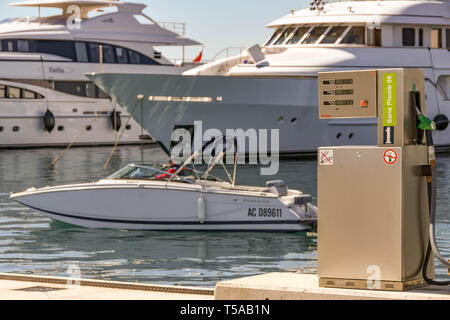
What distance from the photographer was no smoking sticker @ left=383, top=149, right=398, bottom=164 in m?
7.39

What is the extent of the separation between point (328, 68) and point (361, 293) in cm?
3013

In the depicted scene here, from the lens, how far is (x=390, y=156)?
7.41 m

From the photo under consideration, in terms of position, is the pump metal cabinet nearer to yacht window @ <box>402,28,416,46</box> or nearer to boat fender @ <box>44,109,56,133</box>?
yacht window @ <box>402,28,416,46</box>

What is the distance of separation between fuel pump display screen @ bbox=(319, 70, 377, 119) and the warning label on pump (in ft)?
0.87

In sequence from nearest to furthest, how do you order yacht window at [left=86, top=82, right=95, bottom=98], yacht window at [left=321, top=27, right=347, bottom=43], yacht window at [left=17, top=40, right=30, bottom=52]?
1. yacht window at [left=321, top=27, right=347, bottom=43]
2. yacht window at [left=17, top=40, right=30, bottom=52]
3. yacht window at [left=86, top=82, right=95, bottom=98]

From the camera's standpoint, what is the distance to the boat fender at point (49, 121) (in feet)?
169

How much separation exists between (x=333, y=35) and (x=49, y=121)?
18.1 meters

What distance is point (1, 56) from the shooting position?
50.2m

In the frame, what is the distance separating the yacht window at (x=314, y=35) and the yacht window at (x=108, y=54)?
1658cm

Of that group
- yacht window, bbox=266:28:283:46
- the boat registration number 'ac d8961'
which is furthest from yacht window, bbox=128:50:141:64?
the boat registration number 'ac d8961'

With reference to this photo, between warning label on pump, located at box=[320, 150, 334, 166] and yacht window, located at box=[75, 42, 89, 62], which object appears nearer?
warning label on pump, located at box=[320, 150, 334, 166]

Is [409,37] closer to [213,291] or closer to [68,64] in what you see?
[68,64]
